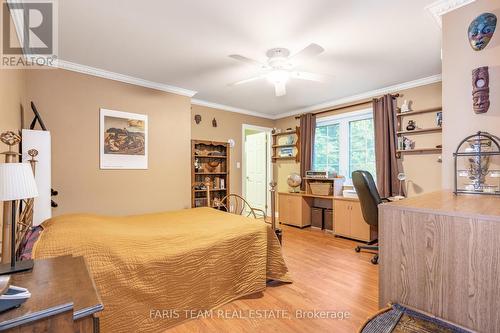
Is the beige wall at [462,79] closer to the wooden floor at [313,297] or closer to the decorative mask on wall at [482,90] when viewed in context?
the decorative mask on wall at [482,90]

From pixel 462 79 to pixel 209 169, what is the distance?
11.9 feet

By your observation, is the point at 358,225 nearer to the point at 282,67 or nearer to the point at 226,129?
the point at 282,67

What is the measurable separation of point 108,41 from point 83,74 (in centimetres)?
91

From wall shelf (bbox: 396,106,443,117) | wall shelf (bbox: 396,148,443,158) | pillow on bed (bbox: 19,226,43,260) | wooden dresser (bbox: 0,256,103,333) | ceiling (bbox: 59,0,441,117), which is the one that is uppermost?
ceiling (bbox: 59,0,441,117)

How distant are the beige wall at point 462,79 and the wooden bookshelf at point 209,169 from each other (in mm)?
3316

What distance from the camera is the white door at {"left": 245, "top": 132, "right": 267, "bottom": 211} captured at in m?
5.40

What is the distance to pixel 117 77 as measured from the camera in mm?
3273

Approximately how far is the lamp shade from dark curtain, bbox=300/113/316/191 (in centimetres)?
433

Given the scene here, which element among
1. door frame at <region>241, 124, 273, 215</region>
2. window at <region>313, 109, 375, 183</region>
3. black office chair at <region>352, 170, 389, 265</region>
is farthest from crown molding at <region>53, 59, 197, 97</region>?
black office chair at <region>352, 170, 389, 265</region>

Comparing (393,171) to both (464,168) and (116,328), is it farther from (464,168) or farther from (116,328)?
(116,328)

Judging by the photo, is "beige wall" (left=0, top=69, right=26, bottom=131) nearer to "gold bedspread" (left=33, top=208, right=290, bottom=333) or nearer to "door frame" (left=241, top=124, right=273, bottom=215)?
"gold bedspread" (left=33, top=208, right=290, bottom=333)

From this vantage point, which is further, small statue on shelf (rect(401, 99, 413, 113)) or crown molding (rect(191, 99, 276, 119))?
crown molding (rect(191, 99, 276, 119))

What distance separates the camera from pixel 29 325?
74 centimetres

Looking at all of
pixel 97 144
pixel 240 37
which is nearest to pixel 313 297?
pixel 240 37
